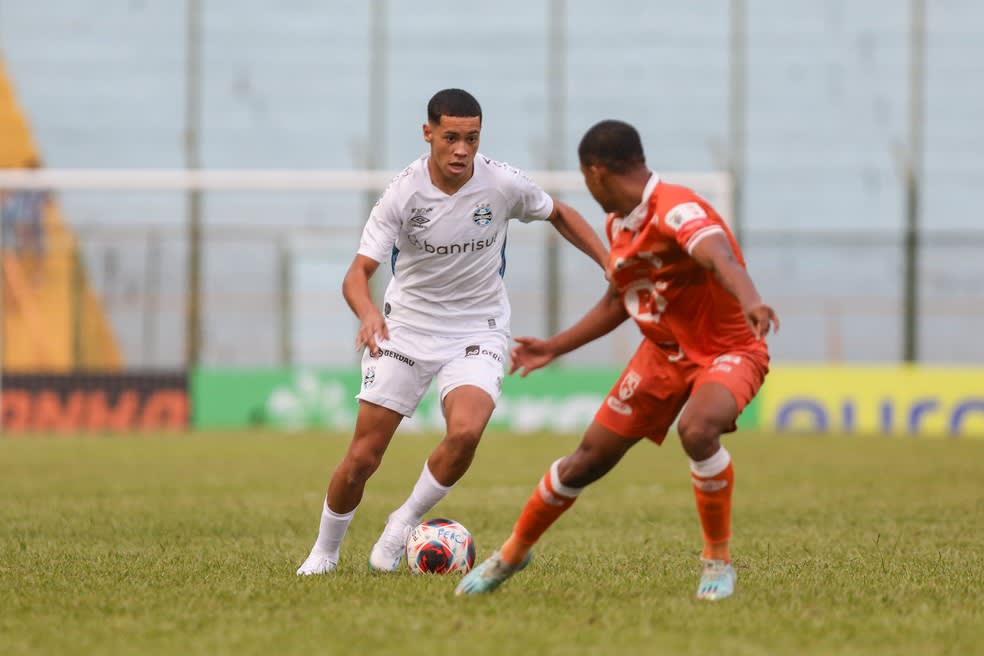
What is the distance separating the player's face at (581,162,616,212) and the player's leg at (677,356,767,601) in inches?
30.8

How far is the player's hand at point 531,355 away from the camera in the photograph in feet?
21.3

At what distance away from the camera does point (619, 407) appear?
6.20 meters

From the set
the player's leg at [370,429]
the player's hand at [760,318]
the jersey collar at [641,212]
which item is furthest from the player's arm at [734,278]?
the player's leg at [370,429]

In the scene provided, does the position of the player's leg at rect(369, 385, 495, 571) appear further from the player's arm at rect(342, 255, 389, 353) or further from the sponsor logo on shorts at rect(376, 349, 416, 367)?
the player's arm at rect(342, 255, 389, 353)

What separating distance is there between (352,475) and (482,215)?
1.37 m

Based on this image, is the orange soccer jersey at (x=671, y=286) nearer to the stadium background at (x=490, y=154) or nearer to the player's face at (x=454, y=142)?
the player's face at (x=454, y=142)

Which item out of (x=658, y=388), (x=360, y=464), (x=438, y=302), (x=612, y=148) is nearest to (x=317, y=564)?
(x=360, y=464)

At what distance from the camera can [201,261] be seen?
23.9m

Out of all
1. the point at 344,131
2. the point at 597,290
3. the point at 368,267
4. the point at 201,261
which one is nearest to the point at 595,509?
the point at 368,267

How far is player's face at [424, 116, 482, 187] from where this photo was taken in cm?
702

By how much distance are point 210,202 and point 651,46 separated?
8.08 metres

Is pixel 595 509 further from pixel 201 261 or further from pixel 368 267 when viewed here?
pixel 201 261

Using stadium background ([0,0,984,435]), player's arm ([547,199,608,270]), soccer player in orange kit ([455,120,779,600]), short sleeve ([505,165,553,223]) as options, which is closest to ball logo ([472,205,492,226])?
short sleeve ([505,165,553,223])

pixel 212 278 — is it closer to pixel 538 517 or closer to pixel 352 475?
pixel 352 475
